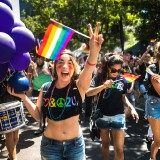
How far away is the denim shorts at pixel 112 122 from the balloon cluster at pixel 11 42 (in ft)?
4.54

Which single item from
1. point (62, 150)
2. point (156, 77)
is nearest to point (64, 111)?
point (62, 150)

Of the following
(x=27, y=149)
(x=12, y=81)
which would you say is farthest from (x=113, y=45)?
(x=12, y=81)

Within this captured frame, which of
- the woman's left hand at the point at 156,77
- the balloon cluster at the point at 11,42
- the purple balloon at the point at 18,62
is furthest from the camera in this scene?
the woman's left hand at the point at 156,77

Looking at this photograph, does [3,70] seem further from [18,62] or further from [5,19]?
[5,19]

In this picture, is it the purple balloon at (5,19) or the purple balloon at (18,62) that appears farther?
the purple balloon at (18,62)

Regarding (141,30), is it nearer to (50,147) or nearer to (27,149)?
(27,149)

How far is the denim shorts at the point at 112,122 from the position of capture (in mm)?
3996

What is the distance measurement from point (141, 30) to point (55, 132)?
14831 mm

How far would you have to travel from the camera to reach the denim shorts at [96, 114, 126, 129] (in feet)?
13.1

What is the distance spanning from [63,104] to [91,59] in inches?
21.0

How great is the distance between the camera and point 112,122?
13.2 ft

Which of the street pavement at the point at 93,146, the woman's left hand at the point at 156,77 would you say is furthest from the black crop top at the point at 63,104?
the street pavement at the point at 93,146

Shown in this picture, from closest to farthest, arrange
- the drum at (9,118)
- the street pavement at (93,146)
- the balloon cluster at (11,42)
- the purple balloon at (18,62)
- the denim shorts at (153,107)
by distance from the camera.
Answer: the balloon cluster at (11,42) < the purple balloon at (18,62) < the drum at (9,118) < the denim shorts at (153,107) < the street pavement at (93,146)

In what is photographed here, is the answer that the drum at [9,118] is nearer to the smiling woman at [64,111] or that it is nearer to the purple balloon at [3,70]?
the purple balloon at [3,70]
